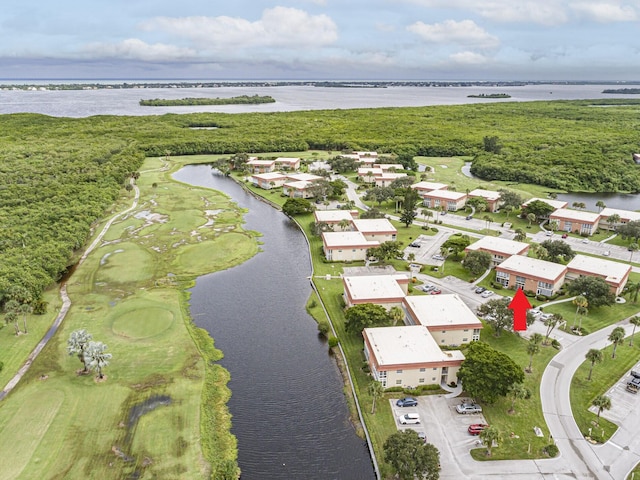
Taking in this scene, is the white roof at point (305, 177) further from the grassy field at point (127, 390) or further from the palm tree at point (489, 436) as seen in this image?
the palm tree at point (489, 436)

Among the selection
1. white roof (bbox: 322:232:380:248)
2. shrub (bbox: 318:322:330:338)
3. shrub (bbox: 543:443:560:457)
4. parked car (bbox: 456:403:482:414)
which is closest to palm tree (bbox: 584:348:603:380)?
shrub (bbox: 543:443:560:457)

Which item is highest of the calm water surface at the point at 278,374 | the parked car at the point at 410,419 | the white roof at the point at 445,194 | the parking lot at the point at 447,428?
the white roof at the point at 445,194

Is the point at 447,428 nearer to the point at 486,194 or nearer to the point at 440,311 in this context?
the point at 440,311

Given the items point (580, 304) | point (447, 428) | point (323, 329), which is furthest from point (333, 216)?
point (447, 428)

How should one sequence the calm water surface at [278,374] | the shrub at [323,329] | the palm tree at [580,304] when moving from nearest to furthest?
1. the calm water surface at [278,374]
2. the palm tree at [580,304]
3. the shrub at [323,329]

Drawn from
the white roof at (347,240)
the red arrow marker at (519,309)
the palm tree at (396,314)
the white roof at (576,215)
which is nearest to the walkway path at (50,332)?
the white roof at (347,240)

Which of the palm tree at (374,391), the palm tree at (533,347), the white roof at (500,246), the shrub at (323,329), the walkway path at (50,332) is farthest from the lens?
the white roof at (500,246)

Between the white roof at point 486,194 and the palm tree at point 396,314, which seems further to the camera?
the white roof at point 486,194

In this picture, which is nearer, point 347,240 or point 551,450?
point 551,450
